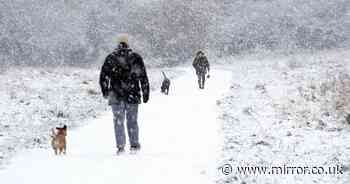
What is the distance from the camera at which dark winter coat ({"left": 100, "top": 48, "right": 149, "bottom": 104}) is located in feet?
26.9

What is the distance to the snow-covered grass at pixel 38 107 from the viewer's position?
11249 millimetres

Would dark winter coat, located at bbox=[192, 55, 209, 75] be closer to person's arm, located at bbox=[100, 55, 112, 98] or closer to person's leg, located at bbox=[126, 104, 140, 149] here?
person's leg, located at bbox=[126, 104, 140, 149]

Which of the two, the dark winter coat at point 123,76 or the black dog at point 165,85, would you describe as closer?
the dark winter coat at point 123,76

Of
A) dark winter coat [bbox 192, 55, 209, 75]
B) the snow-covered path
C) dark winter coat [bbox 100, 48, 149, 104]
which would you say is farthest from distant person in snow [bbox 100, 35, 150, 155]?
dark winter coat [bbox 192, 55, 209, 75]

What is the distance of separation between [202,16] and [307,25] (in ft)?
45.7

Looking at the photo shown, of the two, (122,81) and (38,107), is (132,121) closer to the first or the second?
(122,81)

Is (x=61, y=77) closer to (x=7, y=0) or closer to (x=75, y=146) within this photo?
(x=75, y=146)

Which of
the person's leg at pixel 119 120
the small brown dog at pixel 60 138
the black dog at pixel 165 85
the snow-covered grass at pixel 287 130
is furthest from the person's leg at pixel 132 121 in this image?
the black dog at pixel 165 85

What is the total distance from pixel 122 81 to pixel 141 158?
1.45 meters

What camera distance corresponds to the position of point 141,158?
8164 millimetres

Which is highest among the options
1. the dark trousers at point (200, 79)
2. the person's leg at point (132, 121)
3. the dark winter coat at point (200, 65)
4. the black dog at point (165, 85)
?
the dark winter coat at point (200, 65)

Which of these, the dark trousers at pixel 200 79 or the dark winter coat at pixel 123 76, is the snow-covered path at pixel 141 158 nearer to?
the dark winter coat at pixel 123 76

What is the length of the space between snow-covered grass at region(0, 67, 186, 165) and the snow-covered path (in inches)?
38.8

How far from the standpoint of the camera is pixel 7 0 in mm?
55312
